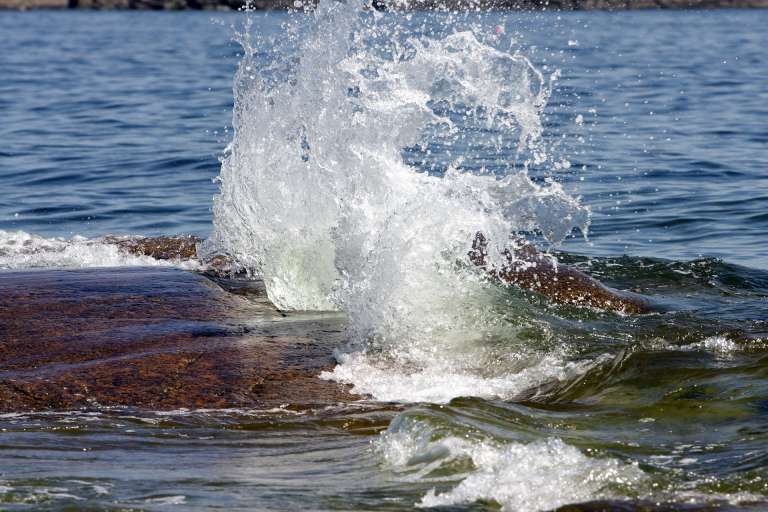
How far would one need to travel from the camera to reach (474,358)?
22.5ft

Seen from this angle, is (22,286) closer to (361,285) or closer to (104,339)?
(104,339)

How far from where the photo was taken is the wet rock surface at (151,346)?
20.5ft

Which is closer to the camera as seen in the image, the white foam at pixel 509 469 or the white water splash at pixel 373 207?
the white foam at pixel 509 469

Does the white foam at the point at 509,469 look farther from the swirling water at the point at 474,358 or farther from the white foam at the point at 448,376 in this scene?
the white foam at the point at 448,376

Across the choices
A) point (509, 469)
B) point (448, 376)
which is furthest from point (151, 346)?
point (509, 469)

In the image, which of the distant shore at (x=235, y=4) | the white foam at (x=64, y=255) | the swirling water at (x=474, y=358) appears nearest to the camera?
the swirling water at (x=474, y=358)

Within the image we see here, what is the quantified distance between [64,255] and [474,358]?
4.44 m

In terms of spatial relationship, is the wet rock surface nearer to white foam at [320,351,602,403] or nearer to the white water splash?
white foam at [320,351,602,403]

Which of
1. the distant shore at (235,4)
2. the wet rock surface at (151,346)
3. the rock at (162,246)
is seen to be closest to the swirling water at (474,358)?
the wet rock surface at (151,346)

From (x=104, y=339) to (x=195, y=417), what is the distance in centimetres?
110

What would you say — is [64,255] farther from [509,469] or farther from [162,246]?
[509,469]

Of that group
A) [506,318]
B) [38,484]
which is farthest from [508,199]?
[38,484]

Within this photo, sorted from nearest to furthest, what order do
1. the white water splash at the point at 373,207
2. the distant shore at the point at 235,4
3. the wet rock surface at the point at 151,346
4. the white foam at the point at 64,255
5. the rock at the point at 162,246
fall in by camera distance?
the wet rock surface at the point at 151,346 < the white water splash at the point at 373,207 < the white foam at the point at 64,255 < the rock at the point at 162,246 < the distant shore at the point at 235,4

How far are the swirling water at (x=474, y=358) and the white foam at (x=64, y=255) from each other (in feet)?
0.20
